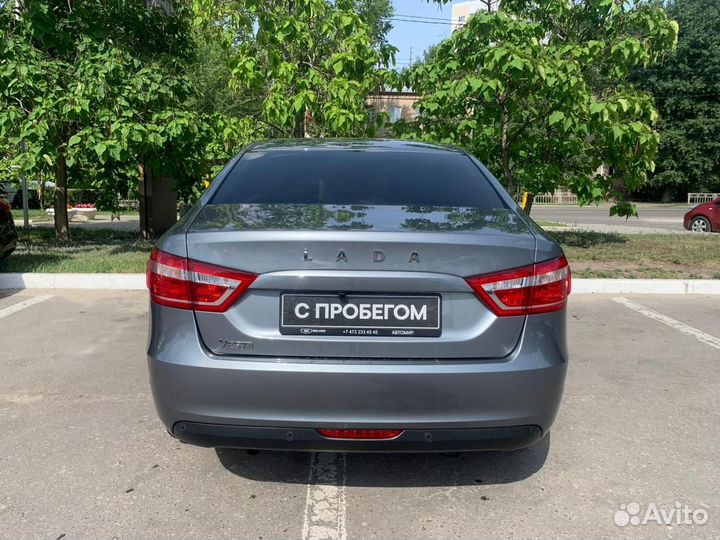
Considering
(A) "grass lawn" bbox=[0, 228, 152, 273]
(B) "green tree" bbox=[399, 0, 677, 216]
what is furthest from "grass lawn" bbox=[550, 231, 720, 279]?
(A) "grass lawn" bbox=[0, 228, 152, 273]

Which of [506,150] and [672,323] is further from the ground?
[506,150]

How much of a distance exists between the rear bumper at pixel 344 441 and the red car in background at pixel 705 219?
63.5 ft

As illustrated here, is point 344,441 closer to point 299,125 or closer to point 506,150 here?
point 299,125

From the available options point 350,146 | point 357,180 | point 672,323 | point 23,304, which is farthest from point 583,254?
point 23,304

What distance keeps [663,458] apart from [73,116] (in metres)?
8.20

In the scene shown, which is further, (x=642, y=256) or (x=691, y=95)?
(x=691, y=95)

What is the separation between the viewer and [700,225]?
19344mm

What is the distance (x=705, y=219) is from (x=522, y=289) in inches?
768

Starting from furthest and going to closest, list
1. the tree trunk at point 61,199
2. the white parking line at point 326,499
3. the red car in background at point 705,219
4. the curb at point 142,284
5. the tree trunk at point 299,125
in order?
1. the red car in background at point 705,219
2. the tree trunk at point 61,199
3. the tree trunk at point 299,125
4. the curb at point 142,284
5. the white parking line at point 326,499

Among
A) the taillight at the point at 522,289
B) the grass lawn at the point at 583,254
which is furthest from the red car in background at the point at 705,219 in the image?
the taillight at the point at 522,289

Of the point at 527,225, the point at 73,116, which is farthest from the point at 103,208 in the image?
the point at 527,225

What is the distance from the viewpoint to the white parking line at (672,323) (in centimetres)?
573

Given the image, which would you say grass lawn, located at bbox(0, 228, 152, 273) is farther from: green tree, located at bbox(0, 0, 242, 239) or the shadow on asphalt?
the shadow on asphalt

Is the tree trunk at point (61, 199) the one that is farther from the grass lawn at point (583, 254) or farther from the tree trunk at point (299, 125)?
the tree trunk at point (299, 125)
